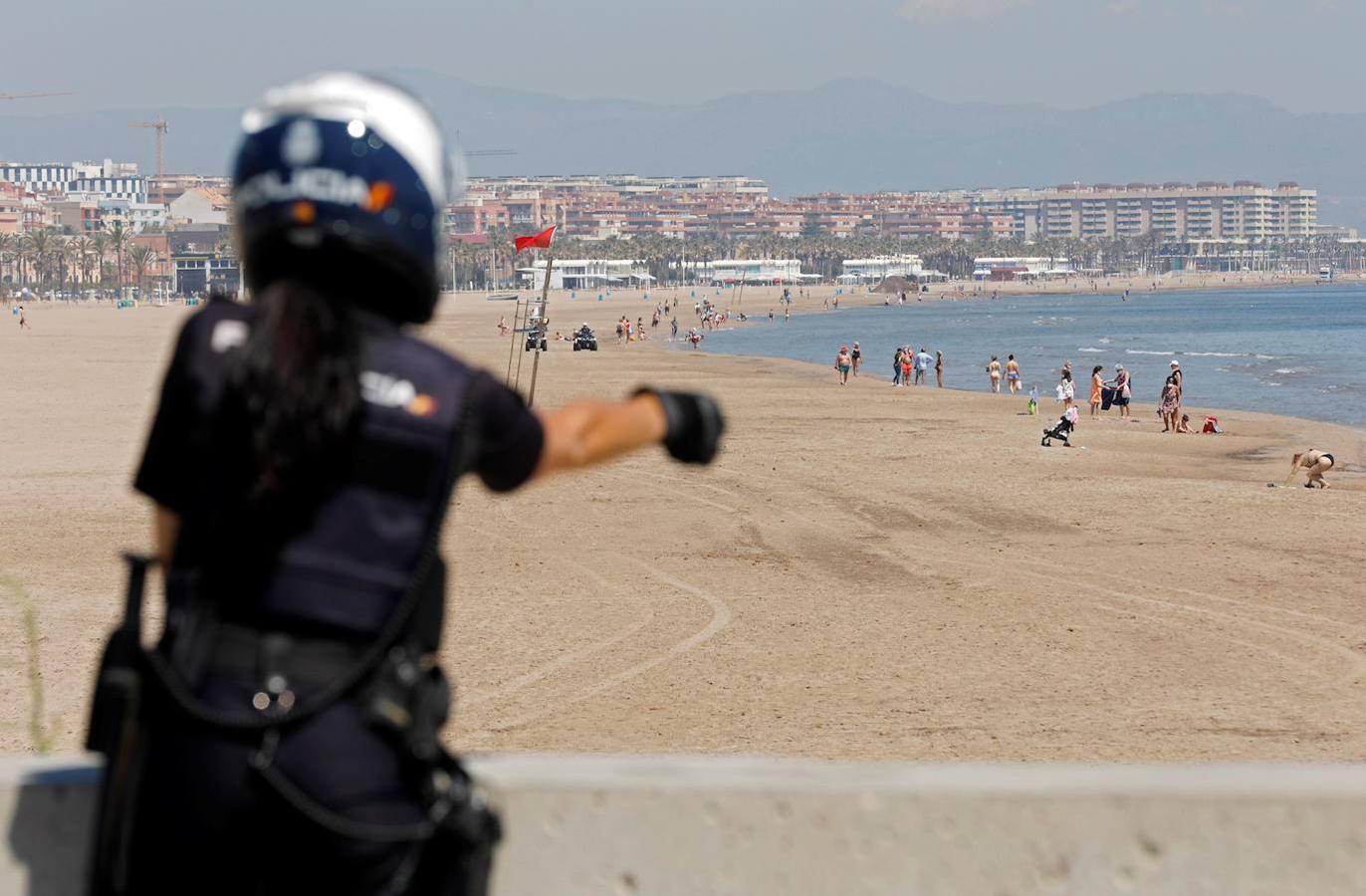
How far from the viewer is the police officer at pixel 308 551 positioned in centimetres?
215

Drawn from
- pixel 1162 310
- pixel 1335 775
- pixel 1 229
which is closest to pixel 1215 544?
pixel 1335 775

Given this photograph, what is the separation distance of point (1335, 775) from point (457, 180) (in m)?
1.71

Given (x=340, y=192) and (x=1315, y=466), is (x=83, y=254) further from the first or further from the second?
(x=340, y=192)

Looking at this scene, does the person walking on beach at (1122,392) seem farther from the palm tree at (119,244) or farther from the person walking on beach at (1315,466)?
the palm tree at (119,244)

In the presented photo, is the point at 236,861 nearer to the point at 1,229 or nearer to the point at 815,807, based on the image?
the point at 815,807

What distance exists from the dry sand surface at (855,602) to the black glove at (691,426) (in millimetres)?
7264

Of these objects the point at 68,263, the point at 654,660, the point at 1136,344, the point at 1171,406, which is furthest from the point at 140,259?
the point at 654,660

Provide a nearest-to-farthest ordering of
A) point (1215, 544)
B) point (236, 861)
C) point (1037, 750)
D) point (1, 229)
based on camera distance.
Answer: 1. point (236, 861)
2. point (1037, 750)
3. point (1215, 544)
4. point (1, 229)

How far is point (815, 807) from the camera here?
301 cm

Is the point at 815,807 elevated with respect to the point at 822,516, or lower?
elevated

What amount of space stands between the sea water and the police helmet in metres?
40.8

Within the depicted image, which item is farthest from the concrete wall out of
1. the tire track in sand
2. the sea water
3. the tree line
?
the tree line

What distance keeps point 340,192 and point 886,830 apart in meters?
1.41

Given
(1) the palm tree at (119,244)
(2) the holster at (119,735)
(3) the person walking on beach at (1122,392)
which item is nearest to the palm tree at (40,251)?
(1) the palm tree at (119,244)
